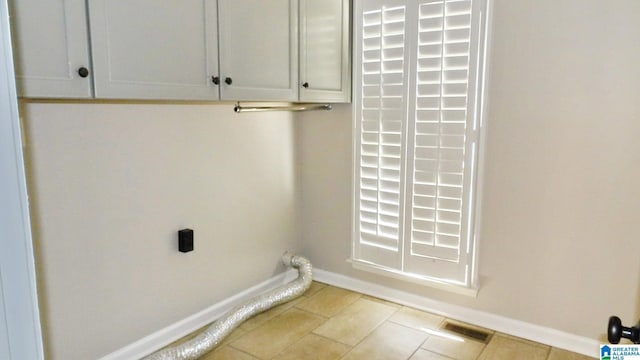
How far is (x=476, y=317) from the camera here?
2.55 metres

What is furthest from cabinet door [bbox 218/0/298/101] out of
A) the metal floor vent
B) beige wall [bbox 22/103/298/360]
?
the metal floor vent

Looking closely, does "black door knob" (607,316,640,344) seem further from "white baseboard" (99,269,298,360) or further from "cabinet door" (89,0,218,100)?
"white baseboard" (99,269,298,360)

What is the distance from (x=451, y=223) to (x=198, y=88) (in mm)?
1530

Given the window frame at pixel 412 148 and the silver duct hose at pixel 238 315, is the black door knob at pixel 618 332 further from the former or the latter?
the silver duct hose at pixel 238 315

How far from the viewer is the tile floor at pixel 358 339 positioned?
2.24 m

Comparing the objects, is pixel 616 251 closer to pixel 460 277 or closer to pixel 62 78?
pixel 460 277

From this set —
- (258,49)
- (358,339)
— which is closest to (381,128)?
(258,49)

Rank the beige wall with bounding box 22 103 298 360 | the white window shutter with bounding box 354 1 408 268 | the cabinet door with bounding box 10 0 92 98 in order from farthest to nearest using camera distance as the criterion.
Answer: the white window shutter with bounding box 354 1 408 268 → the beige wall with bounding box 22 103 298 360 → the cabinet door with bounding box 10 0 92 98

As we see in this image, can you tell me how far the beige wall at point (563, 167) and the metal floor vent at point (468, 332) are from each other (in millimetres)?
146

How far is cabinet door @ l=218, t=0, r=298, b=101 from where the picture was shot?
1.94m

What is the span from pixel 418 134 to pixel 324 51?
714mm

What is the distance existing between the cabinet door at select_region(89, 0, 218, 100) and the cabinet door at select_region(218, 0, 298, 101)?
0.24 feet

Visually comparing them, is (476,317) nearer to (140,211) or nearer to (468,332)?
(468,332)

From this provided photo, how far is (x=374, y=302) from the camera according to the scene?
2840mm
